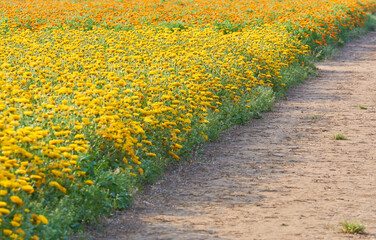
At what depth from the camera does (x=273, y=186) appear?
22.0ft

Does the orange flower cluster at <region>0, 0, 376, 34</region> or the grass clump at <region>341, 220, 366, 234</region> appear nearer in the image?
the grass clump at <region>341, 220, 366, 234</region>

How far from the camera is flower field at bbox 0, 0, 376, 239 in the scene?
5078 millimetres

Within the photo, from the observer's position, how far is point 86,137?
621 centimetres

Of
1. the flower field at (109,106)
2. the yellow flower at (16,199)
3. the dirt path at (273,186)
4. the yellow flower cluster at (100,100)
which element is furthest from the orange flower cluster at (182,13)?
the yellow flower at (16,199)

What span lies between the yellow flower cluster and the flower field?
16 millimetres

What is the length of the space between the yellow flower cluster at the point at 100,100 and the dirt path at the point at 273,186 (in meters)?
0.54

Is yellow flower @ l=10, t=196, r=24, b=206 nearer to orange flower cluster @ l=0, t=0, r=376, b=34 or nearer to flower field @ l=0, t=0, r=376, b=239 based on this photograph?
flower field @ l=0, t=0, r=376, b=239

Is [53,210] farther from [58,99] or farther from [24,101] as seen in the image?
[58,99]

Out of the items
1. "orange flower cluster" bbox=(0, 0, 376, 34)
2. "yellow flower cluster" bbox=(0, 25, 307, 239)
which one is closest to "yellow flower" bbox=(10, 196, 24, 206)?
"yellow flower cluster" bbox=(0, 25, 307, 239)

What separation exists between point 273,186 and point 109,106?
1978 mm

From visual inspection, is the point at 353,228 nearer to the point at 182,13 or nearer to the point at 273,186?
the point at 273,186

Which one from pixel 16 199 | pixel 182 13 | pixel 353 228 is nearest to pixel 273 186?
pixel 353 228

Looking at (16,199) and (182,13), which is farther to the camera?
(182,13)

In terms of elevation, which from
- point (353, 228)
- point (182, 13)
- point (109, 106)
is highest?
point (182, 13)
